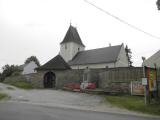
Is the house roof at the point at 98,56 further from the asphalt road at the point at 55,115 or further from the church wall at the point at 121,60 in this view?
the asphalt road at the point at 55,115

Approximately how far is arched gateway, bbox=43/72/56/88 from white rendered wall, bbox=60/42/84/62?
19571 millimetres

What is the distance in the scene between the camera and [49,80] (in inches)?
1281

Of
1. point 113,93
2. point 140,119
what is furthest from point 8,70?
point 140,119

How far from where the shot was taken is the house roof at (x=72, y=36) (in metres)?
54.5

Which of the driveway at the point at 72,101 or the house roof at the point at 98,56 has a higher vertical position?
the house roof at the point at 98,56

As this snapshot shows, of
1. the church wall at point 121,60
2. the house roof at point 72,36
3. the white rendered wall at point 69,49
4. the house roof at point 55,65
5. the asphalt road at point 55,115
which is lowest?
the asphalt road at point 55,115

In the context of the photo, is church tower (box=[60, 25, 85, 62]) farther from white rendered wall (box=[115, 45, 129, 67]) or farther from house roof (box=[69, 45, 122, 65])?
white rendered wall (box=[115, 45, 129, 67])

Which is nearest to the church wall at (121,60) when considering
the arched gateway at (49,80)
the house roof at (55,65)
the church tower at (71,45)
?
the house roof at (55,65)

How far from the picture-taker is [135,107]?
41.5 ft

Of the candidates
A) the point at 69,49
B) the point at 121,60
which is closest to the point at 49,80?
the point at 121,60

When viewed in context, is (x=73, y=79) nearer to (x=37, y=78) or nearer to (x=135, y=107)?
(x=37, y=78)

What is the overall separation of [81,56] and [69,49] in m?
4.54

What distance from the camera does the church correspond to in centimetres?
3390

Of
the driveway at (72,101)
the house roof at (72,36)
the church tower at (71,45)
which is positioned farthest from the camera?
the house roof at (72,36)
